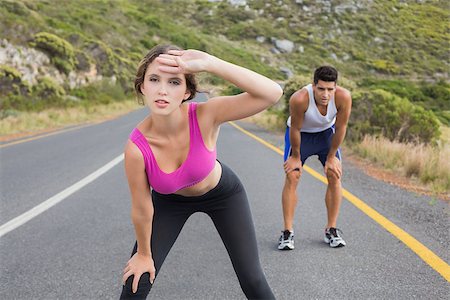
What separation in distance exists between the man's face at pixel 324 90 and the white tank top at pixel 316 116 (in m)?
0.07

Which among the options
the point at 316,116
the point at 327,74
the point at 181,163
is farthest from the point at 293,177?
the point at 181,163

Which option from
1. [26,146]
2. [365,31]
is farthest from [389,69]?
[26,146]

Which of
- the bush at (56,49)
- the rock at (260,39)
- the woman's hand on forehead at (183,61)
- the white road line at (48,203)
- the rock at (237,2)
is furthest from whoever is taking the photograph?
the rock at (237,2)

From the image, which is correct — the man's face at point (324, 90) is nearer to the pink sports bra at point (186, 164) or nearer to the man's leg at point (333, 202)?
the man's leg at point (333, 202)

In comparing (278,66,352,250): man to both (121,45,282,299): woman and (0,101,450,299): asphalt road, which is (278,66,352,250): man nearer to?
(0,101,450,299): asphalt road

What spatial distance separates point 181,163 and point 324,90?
2133mm

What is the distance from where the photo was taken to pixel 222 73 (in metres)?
2.10

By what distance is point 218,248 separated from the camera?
14.1 ft

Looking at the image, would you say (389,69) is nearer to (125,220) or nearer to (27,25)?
(27,25)

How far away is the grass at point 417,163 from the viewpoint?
7168 mm

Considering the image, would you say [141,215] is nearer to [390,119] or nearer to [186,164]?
[186,164]

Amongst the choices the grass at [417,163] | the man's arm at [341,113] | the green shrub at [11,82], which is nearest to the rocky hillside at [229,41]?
the green shrub at [11,82]

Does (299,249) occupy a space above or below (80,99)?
above

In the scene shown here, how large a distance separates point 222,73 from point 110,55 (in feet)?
124
